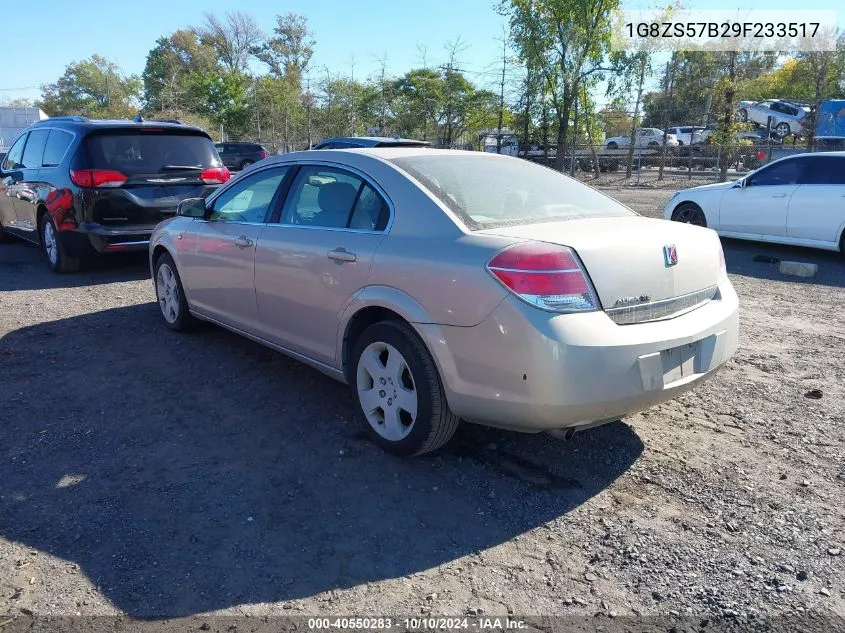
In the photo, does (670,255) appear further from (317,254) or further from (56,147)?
(56,147)

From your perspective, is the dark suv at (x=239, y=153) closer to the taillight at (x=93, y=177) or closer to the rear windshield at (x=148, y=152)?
the rear windshield at (x=148, y=152)

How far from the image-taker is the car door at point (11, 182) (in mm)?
9344

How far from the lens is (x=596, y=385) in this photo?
9.73ft

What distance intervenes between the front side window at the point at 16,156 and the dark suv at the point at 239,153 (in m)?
13.7

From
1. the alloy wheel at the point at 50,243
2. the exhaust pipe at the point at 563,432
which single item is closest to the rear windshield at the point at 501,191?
the exhaust pipe at the point at 563,432

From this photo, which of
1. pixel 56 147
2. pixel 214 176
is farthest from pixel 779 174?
pixel 56 147

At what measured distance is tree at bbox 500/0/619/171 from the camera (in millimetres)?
25438

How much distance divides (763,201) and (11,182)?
10968 mm

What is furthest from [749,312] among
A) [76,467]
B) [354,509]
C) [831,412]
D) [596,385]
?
[76,467]

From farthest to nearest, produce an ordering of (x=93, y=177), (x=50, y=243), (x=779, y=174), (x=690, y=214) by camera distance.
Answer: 1. (x=690, y=214)
2. (x=779, y=174)
3. (x=50, y=243)
4. (x=93, y=177)

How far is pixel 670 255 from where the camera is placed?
132 inches

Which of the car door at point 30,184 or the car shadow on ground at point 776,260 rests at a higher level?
the car door at point 30,184

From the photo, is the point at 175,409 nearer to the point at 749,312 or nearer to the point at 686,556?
the point at 686,556

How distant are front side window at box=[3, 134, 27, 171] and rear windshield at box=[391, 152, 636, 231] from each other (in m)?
7.89
